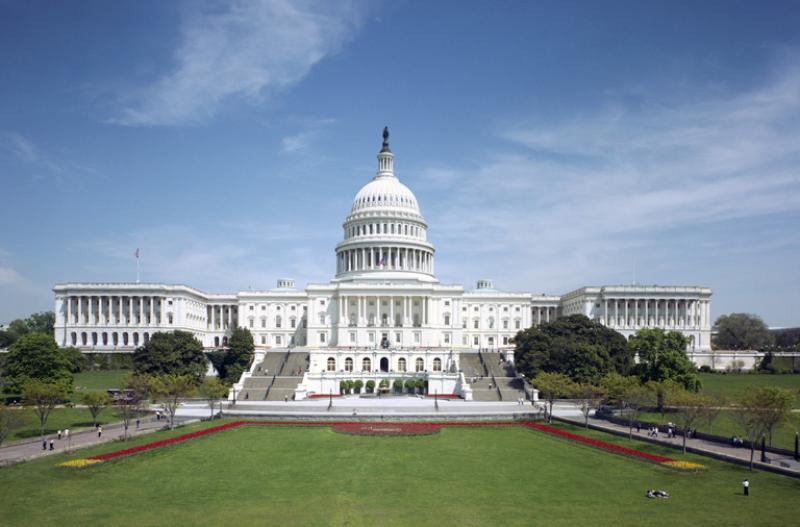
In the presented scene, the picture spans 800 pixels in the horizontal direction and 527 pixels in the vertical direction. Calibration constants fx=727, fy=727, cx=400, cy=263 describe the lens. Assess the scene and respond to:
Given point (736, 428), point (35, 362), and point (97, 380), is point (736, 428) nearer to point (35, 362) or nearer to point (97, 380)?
point (35, 362)

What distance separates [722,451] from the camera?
48.0 metres

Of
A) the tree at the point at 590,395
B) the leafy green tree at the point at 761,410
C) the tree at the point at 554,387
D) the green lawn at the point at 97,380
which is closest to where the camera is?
the leafy green tree at the point at 761,410

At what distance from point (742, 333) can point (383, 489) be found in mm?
146638

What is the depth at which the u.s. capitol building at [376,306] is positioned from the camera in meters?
127

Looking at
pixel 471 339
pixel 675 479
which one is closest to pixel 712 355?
pixel 471 339

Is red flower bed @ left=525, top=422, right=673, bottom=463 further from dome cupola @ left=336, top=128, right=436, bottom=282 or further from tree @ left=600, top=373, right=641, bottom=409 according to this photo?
dome cupola @ left=336, top=128, right=436, bottom=282

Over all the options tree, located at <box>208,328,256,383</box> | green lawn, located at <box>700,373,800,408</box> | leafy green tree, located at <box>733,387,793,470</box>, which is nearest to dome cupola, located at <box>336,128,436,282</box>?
tree, located at <box>208,328,256,383</box>

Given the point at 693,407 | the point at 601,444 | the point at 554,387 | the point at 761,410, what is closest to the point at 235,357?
the point at 554,387

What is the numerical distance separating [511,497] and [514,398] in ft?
174

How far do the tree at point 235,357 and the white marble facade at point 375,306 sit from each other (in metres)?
23.6

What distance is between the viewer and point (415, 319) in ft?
419

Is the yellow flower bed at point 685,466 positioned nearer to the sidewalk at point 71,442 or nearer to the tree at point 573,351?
the sidewalk at point 71,442

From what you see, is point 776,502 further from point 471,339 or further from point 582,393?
point 471,339

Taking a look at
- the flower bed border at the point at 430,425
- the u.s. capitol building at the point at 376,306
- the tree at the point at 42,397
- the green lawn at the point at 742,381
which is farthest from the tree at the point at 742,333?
the tree at the point at 42,397
